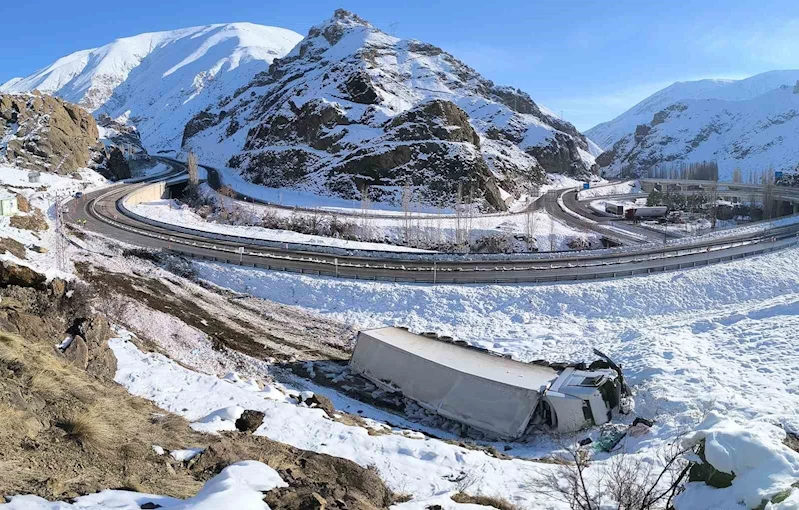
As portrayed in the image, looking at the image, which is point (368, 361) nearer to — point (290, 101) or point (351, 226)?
point (351, 226)

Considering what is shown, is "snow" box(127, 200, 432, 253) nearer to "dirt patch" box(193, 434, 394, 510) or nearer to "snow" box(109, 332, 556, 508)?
"snow" box(109, 332, 556, 508)

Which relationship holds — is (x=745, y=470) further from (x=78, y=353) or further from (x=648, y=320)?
(x=648, y=320)

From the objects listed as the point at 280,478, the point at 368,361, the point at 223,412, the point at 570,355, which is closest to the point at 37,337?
the point at 223,412

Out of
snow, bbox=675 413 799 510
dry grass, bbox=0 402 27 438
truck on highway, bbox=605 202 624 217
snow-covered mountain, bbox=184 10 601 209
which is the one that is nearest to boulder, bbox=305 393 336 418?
dry grass, bbox=0 402 27 438

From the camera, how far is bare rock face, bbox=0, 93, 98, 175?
79.8 metres

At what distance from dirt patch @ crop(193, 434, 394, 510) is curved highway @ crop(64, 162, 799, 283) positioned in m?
24.0

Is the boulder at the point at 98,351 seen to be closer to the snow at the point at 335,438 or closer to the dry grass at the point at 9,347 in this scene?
the snow at the point at 335,438

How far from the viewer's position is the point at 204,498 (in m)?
7.31

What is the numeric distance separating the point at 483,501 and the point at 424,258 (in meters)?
30.8

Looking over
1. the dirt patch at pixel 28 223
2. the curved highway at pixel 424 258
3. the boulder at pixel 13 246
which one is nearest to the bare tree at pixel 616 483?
the curved highway at pixel 424 258

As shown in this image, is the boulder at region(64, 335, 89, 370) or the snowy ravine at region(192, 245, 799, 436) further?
the snowy ravine at region(192, 245, 799, 436)

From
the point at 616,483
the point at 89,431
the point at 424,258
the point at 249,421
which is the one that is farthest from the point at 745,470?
the point at 424,258

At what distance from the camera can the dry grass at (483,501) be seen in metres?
10.6

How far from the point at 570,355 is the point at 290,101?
9593cm
